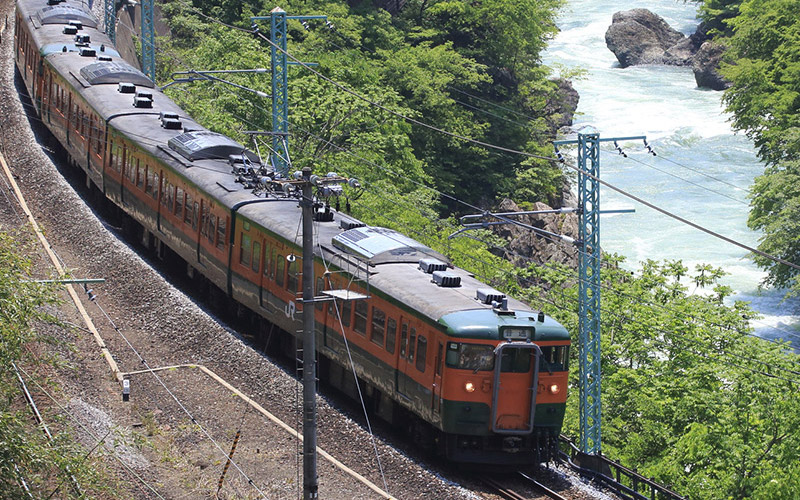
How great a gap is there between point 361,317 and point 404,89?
3129cm

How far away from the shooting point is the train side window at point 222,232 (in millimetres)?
23172

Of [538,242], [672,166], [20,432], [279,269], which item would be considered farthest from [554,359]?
[672,166]

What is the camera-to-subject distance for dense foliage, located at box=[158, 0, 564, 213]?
4059 cm

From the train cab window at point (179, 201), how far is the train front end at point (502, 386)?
1008cm

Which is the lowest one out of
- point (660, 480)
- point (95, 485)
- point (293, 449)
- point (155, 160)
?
point (660, 480)

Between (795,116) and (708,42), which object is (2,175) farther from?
(708,42)

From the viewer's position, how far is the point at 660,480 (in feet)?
74.1

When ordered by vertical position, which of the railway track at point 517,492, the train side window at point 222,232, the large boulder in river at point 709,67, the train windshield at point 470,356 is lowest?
the railway track at point 517,492

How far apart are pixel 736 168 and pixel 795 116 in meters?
11.6

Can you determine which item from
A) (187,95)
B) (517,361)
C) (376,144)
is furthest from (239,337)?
(187,95)

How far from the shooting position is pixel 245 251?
22.5 meters

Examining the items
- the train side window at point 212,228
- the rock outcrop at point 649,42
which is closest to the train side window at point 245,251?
the train side window at point 212,228

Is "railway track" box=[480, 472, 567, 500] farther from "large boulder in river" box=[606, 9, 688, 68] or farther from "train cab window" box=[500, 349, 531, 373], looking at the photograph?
"large boulder in river" box=[606, 9, 688, 68]

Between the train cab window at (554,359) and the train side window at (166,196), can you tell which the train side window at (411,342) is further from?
the train side window at (166,196)
